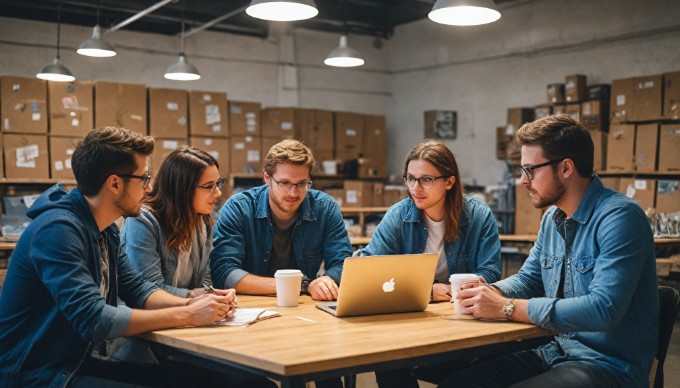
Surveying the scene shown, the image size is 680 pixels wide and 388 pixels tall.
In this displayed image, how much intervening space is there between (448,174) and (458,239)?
0.93 ft

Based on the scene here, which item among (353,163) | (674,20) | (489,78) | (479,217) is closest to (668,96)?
(674,20)

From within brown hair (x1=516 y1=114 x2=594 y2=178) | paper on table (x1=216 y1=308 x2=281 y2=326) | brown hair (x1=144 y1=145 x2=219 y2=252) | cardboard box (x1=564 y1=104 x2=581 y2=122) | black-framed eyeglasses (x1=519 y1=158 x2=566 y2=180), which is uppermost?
cardboard box (x1=564 y1=104 x2=581 y2=122)

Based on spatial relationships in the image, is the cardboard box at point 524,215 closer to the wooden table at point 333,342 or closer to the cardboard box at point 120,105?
the cardboard box at point 120,105

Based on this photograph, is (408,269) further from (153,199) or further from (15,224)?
(15,224)

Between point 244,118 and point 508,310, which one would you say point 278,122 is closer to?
point 244,118

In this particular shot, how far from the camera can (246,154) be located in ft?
30.8

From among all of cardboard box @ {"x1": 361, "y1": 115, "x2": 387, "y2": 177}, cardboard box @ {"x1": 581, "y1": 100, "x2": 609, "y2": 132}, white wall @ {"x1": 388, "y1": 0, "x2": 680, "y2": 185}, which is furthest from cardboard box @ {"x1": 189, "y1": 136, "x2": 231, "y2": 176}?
cardboard box @ {"x1": 581, "y1": 100, "x2": 609, "y2": 132}

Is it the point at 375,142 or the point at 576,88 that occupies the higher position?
the point at 576,88

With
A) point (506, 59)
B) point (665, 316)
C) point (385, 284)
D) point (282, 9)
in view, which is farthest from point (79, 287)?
point (506, 59)

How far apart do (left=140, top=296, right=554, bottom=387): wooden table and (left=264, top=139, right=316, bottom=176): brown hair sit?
0.79 m

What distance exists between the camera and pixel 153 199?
2752 mm

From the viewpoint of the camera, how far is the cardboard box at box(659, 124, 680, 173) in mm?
7613

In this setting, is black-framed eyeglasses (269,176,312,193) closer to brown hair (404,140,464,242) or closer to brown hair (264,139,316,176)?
brown hair (264,139,316,176)

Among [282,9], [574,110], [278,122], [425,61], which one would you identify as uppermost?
[425,61]
